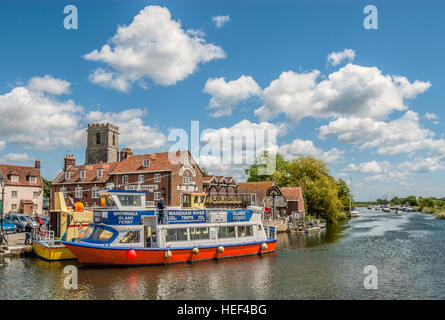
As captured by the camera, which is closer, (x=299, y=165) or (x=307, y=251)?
(x=307, y=251)

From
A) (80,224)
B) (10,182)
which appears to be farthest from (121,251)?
(10,182)

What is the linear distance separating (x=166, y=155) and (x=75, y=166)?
18.6 metres

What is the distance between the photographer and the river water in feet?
61.6

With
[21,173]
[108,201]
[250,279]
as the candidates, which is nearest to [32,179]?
[21,173]

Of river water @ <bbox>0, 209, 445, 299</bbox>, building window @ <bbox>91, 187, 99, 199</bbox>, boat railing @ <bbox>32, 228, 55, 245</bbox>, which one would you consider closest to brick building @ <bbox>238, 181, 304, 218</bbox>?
building window @ <bbox>91, 187, 99, 199</bbox>

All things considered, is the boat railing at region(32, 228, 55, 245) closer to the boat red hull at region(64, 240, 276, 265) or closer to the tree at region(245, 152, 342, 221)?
the boat red hull at region(64, 240, 276, 265)

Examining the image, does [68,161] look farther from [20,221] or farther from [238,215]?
[238,215]

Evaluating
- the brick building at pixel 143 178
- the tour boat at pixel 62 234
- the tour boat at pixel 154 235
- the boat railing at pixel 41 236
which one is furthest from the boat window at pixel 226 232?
the brick building at pixel 143 178

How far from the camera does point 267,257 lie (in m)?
30.2

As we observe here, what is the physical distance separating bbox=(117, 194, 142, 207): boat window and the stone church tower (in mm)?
61912

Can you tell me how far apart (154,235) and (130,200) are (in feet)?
11.0

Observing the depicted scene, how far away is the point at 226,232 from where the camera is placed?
30.0 metres
